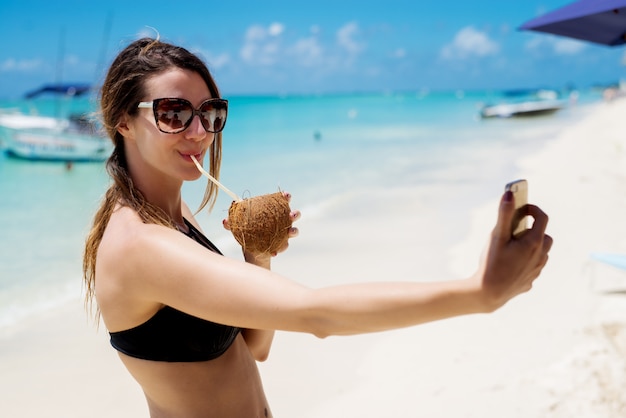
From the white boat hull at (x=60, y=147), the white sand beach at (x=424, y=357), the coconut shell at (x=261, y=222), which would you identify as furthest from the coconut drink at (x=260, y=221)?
the white boat hull at (x=60, y=147)

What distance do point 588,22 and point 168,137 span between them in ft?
8.74

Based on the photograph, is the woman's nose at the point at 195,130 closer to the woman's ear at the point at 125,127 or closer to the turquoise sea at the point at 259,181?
the woman's ear at the point at 125,127

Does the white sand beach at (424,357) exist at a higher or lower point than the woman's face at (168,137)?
lower

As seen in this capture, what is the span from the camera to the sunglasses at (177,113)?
143cm

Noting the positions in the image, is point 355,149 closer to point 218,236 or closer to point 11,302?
point 218,236

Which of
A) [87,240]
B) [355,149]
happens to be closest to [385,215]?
[87,240]

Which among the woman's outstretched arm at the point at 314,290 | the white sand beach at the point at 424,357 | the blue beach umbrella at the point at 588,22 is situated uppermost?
the blue beach umbrella at the point at 588,22

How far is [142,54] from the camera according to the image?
151 cm

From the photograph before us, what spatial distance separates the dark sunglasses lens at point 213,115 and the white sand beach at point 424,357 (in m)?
2.64

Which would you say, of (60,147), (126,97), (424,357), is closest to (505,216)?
(126,97)

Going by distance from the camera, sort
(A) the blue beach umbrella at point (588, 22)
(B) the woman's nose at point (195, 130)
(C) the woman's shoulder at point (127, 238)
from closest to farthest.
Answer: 1. (C) the woman's shoulder at point (127, 238)
2. (B) the woman's nose at point (195, 130)
3. (A) the blue beach umbrella at point (588, 22)

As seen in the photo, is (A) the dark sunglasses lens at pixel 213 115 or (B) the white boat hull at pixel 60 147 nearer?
(A) the dark sunglasses lens at pixel 213 115

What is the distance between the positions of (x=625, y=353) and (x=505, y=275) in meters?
3.18

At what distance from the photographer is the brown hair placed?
1.49m
